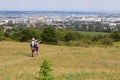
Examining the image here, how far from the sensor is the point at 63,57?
31266 mm

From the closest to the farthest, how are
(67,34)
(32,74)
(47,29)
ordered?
(32,74)
(47,29)
(67,34)

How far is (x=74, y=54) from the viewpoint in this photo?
33.4 metres

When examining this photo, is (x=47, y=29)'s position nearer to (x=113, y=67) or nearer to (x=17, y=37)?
(x=17, y=37)

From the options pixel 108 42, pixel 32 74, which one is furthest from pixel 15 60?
pixel 108 42

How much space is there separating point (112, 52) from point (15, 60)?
1083cm

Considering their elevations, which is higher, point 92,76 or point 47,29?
point 92,76

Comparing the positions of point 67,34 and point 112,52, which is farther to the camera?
point 67,34

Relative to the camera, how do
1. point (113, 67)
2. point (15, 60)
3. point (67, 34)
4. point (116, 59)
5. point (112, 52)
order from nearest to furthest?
point (113, 67) < point (15, 60) < point (116, 59) < point (112, 52) < point (67, 34)

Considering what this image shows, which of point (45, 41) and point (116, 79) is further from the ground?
point (116, 79)

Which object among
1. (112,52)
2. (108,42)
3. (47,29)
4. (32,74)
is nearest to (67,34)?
(47,29)

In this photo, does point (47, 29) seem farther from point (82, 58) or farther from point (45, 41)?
point (82, 58)

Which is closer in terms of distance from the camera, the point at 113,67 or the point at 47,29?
the point at 113,67

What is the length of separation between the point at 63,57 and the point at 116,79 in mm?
12870

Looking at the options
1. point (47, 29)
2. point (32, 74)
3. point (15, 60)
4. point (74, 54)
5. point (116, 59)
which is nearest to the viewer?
point (32, 74)
